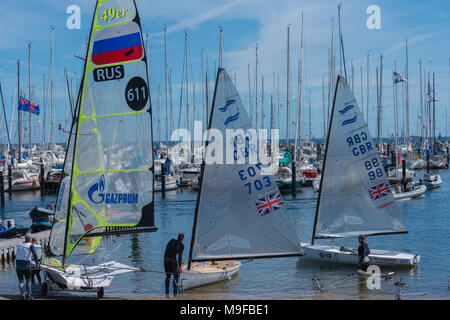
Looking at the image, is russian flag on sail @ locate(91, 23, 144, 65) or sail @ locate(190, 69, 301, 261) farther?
sail @ locate(190, 69, 301, 261)

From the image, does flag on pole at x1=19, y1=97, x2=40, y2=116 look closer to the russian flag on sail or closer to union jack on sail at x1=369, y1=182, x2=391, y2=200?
union jack on sail at x1=369, y1=182, x2=391, y2=200

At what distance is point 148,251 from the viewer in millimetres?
22391

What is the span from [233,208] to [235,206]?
0.08 meters

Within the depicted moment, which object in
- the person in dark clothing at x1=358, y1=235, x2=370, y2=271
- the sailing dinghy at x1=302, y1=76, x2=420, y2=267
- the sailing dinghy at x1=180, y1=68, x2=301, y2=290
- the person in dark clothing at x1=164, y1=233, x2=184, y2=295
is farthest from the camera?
the sailing dinghy at x1=302, y1=76, x2=420, y2=267

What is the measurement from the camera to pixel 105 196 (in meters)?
11.9

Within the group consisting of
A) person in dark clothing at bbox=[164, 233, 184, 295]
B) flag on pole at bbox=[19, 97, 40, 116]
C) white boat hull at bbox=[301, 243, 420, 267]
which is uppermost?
flag on pole at bbox=[19, 97, 40, 116]

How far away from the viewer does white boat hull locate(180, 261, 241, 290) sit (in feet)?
44.7

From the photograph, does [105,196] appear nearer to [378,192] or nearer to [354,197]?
[354,197]

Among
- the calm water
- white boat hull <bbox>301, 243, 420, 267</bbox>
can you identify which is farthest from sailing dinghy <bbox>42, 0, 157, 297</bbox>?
white boat hull <bbox>301, 243, 420, 267</bbox>

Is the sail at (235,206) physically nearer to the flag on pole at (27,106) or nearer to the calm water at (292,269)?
the calm water at (292,269)

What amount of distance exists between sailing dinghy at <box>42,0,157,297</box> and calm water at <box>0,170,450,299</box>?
314 cm

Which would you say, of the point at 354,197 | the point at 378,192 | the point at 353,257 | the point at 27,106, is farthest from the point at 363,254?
the point at 27,106

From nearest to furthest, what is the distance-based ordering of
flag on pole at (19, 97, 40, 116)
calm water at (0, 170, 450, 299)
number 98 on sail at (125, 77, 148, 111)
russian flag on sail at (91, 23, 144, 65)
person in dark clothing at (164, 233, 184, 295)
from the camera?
1. russian flag on sail at (91, 23, 144, 65)
2. number 98 on sail at (125, 77, 148, 111)
3. person in dark clothing at (164, 233, 184, 295)
4. calm water at (0, 170, 450, 299)
5. flag on pole at (19, 97, 40, 116)
